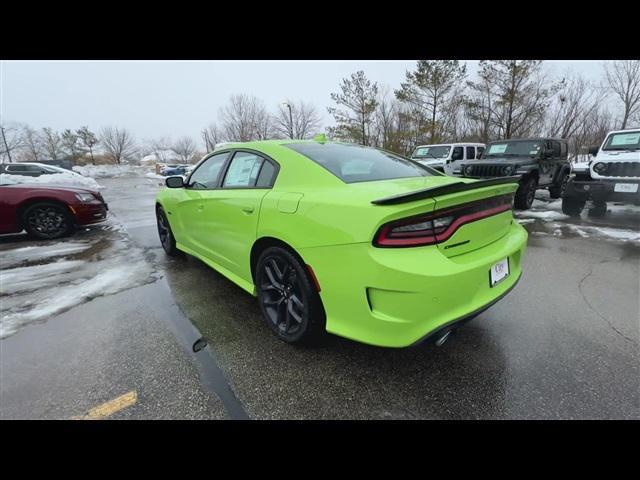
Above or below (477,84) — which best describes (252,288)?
below

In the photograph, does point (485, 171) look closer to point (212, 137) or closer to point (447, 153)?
point (447, 153)

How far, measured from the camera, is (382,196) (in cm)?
182

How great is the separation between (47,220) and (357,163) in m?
6.28

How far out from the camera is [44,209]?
583 centimetres

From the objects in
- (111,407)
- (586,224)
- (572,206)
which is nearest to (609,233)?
(586,224)

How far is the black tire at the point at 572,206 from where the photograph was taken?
23.2ft

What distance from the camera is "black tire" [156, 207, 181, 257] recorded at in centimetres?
457

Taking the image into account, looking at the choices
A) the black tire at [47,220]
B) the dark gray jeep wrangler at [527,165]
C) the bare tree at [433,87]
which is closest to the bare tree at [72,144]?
the bare tree at [433,87]
